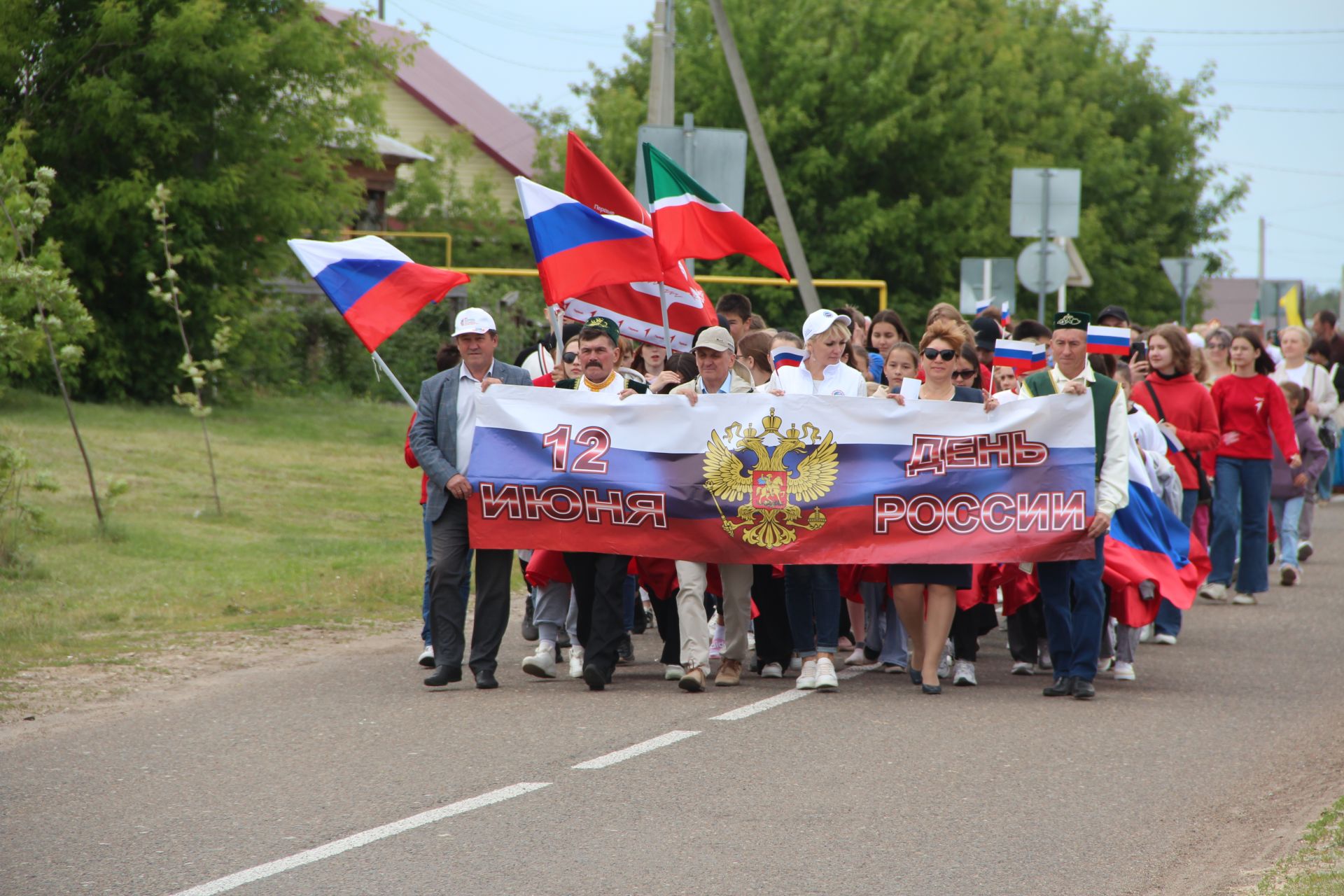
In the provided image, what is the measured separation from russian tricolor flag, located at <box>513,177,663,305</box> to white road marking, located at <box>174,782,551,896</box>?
431cm

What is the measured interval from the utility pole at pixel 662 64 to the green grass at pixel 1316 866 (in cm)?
1168

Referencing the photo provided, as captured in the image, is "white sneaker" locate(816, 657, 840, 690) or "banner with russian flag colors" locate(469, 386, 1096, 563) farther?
"banner with russian flag colors" locate(469, 386, 1096, 563)

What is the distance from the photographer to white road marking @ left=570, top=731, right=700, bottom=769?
753 centimetres

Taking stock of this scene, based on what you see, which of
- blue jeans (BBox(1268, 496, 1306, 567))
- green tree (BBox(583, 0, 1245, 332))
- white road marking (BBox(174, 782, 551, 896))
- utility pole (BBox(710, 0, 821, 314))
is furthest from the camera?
green tree (BBox(583, 0, 1245, 332))

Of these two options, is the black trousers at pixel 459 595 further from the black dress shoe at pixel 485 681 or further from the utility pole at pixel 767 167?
the utility pole at pixel 767 167

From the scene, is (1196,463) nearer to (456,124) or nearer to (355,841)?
(355,841)

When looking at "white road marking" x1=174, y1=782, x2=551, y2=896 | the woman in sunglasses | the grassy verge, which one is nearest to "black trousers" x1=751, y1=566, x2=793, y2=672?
the woman in sunglasses

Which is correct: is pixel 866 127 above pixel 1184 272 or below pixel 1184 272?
above

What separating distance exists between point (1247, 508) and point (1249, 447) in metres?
0.49

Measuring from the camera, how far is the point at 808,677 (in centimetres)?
949

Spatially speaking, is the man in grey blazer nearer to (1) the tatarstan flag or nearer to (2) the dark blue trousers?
(1) the tatarstan flag

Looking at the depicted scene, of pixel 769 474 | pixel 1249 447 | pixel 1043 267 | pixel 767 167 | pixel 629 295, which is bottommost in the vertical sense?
pixel 1249 447

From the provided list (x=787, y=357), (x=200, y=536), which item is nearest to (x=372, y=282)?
(x=787, y=357)

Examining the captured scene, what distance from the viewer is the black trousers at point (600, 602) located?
31.1ft
